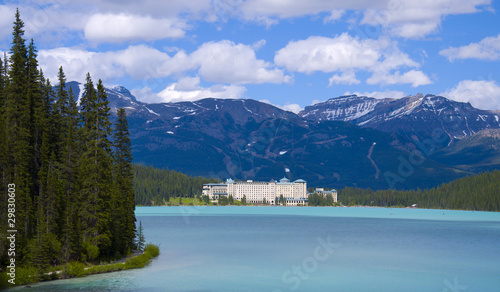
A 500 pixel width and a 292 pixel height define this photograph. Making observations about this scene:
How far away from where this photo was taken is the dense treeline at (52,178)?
57750mm

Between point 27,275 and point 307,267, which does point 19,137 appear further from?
point 307,267

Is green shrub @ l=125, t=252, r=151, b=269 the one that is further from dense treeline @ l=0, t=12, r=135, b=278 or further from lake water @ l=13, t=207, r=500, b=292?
dense treeline @ l=0, t=12, r=135, b=278

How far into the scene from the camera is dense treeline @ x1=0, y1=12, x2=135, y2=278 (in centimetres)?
5775

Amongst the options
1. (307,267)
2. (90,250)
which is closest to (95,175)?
(90,250)

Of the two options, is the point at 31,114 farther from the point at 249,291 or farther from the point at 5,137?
the point at 249,291

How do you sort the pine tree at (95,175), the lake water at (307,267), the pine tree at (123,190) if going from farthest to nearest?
the pine tree at (123,190)
the pine tree at (95,175)
the lake water at (307,267)

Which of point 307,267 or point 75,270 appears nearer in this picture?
point 75,270

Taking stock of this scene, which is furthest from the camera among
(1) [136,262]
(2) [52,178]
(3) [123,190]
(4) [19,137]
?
(3) [123,190]

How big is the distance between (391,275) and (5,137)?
46475 mm

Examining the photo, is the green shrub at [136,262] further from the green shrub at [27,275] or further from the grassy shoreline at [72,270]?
the green shrub at [27,275]

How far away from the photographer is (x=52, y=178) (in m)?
60.7

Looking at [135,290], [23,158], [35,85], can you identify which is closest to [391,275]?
[135,290]

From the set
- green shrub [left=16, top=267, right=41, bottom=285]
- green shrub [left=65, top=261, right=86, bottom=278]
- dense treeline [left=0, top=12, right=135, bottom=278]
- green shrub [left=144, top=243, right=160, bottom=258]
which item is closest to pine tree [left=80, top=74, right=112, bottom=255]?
dense treeline [left=0, top=12, right=135, bottom=278]

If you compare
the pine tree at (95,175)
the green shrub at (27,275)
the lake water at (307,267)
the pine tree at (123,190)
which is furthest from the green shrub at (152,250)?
the green shrub at (27,275)
